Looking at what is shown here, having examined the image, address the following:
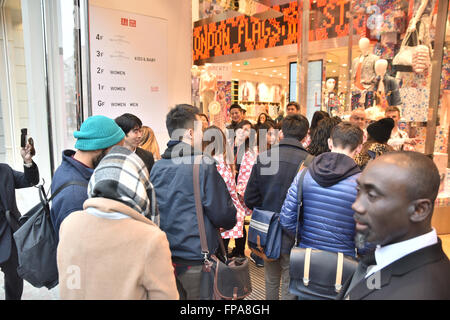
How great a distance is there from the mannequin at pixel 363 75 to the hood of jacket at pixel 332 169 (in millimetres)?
3640

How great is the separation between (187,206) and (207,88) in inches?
211

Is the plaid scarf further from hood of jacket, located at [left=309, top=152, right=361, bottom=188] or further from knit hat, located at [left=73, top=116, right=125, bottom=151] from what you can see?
hood of jacket, located at [left=309, top=152, right=361, bottom=188]

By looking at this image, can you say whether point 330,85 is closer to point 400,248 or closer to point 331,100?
point 331,100

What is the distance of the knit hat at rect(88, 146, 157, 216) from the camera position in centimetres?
115

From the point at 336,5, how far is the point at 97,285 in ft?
20.7

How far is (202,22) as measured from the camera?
11109 millimetres

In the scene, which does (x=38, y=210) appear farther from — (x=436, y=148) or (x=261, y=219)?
(x=436, y=148)

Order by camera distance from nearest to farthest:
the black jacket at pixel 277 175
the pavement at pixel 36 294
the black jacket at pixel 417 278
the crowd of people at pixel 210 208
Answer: the black jacket at pixel 417 278 < the crowd of people at pixel 210 208 < the black jacket at pixel 277 175 < the pavement at pixel 36 294

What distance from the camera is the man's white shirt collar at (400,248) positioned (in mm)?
924

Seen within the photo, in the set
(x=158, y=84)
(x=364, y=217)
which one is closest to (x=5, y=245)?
(x=158, y=84)

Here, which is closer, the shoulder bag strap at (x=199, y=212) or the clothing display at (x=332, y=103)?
the shoulder bag strap at (x=199, y=212)

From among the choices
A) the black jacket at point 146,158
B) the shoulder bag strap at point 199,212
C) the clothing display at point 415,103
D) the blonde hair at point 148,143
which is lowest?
the shoulder bag strap at point 199,212

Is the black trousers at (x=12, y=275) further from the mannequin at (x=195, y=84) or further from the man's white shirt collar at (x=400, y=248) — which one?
the mannequin at (x=195, y=84)

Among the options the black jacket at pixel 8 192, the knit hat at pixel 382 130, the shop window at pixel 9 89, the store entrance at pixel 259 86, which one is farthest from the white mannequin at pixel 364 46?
the store entrance at pixel 259 86
